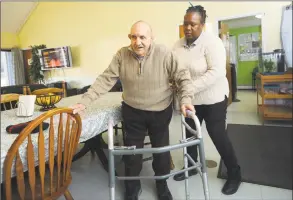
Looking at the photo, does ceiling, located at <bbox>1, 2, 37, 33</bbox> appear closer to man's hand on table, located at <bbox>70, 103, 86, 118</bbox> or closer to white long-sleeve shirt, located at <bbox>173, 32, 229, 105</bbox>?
man's hand on table, located at <bbox>70, 103, 86, 118</bbox>

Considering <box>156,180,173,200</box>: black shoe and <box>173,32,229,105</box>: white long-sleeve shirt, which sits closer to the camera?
<box>173,32,229,105</box>: white long-sleeve shirt

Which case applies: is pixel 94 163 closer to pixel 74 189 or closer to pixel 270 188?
pixel 74 189

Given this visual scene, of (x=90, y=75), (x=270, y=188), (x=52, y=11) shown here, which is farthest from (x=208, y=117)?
(x=52, y=11)

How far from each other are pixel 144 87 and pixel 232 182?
1.03 meters

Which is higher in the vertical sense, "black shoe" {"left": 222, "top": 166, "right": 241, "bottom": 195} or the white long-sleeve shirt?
the white long-sleeve shirt

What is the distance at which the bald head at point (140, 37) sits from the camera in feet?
Answer: 4.23

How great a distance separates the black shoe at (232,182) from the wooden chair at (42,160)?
1.14 meters

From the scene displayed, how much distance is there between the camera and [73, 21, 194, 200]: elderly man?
4.37 feet

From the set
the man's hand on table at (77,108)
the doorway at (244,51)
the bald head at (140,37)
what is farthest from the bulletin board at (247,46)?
the man's hand on table at (77,108)

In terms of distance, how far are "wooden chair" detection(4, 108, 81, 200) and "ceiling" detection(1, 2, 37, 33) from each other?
598cm

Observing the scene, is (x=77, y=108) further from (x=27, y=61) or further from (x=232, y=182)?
(x=27, y=61)

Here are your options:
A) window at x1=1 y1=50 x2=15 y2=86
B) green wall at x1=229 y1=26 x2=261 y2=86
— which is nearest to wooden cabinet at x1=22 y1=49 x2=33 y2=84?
window at x1=1 y1=50 x2=15 y2=86

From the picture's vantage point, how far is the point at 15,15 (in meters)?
6.30

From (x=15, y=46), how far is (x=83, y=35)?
8.24ft
